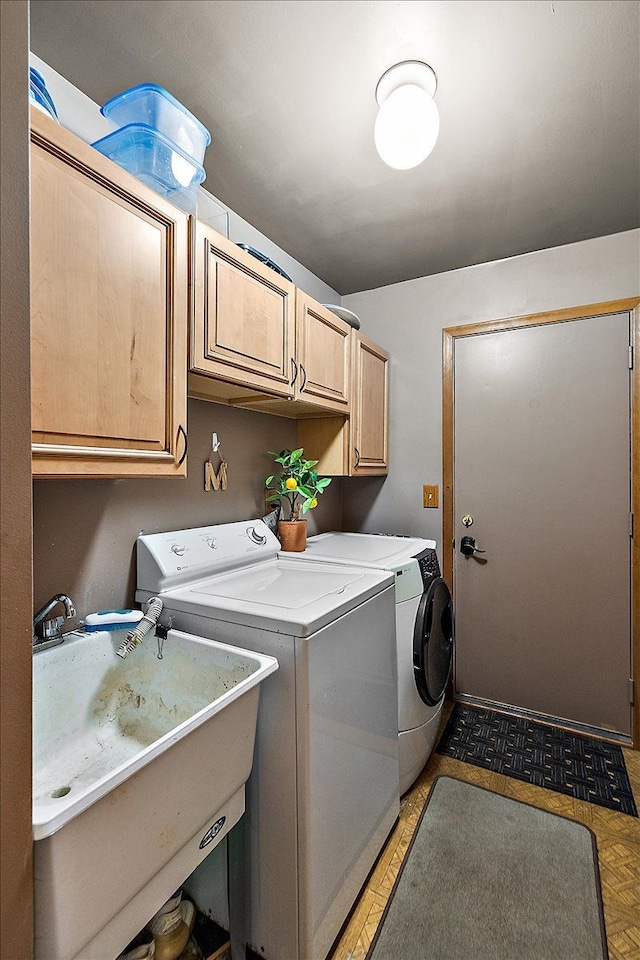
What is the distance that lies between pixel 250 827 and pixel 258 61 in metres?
2.18

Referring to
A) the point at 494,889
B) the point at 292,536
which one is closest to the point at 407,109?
the point at 292,536

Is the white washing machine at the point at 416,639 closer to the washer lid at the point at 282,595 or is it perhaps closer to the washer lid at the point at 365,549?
the washer lid at the point at 365,549

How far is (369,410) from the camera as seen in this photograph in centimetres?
253

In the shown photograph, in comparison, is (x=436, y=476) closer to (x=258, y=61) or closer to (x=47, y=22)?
(x=258, y=61)

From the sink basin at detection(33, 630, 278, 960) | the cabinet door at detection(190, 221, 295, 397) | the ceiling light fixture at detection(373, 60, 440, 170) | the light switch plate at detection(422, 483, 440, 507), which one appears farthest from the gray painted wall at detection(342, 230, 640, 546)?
the sink basin at detection(33, 630, 278, 960)

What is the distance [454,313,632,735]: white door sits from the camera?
2.24 meters

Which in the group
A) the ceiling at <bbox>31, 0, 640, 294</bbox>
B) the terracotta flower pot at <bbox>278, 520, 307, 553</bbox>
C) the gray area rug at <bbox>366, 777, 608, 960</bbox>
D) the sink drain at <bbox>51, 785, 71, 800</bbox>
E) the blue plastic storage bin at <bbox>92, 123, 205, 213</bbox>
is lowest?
the gray area rug at <bbox>366, 777, 608, 960</bbox>

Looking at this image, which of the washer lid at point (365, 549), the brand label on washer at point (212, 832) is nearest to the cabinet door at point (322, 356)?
the washer lid at point (365, 549)

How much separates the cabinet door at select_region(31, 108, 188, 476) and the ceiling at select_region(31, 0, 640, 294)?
1.54ft

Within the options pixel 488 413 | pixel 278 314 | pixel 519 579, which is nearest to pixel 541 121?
pixel 278 314

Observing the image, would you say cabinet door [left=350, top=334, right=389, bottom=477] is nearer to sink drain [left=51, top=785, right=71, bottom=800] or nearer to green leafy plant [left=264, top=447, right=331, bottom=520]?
green leafy plant [left=264, top=447, right=331, bottom=520]

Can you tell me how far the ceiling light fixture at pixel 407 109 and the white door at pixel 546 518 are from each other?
1374mm

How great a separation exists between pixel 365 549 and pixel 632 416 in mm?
1488

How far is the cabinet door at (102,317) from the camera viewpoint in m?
0.94
